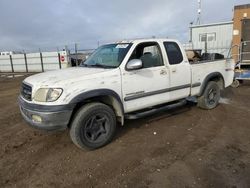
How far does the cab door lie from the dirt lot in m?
0.71

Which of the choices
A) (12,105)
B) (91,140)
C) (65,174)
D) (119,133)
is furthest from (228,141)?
(12,105)

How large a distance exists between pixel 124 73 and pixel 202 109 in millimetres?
3301

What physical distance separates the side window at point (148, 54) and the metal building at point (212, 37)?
17732 mm

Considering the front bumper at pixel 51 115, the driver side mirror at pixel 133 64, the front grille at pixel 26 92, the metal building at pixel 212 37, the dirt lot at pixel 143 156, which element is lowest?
the dirt lot at pixel 143 156

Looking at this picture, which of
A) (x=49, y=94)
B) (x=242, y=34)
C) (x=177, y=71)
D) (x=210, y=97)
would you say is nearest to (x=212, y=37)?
(x=242, y=34)

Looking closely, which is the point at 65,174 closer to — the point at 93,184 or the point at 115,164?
the point at 93,184

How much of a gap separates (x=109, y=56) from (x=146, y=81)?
3.22 feet

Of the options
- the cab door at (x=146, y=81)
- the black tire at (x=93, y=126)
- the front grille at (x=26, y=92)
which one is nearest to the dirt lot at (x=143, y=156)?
the black tire at (x=93, y=126)

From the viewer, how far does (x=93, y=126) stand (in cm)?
473

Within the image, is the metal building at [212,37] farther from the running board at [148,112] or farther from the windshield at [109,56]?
the windshield at [109,56]

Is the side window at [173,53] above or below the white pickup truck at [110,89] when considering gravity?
above

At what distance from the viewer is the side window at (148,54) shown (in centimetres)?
539

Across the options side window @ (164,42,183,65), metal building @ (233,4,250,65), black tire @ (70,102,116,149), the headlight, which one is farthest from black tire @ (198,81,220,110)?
metal building @ (233,4,250,65)

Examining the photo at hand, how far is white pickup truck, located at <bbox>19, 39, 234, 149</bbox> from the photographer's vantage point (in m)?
4.27
